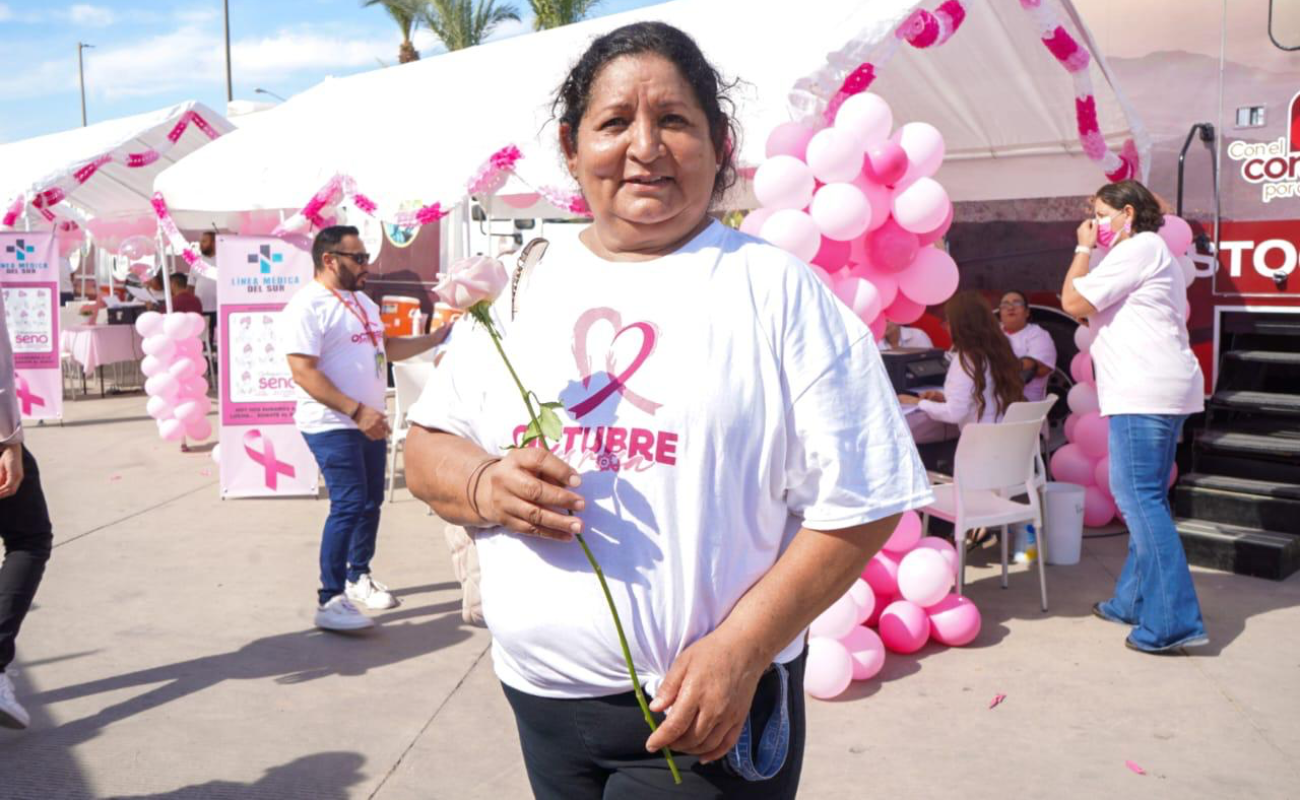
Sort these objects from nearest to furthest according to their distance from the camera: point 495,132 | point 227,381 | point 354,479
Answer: point 354,479 → point 495,132 → point 227,381

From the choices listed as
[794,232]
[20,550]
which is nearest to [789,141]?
[794,232]

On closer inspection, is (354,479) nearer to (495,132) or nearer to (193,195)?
(495,132)

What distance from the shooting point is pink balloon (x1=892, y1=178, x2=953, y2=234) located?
4.57 metres

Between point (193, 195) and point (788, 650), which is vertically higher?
point (193, 195)

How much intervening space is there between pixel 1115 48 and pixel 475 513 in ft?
22.2

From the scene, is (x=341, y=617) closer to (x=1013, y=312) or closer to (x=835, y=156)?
(x=835, y=156)

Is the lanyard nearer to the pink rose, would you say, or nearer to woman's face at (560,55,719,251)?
the pink rose

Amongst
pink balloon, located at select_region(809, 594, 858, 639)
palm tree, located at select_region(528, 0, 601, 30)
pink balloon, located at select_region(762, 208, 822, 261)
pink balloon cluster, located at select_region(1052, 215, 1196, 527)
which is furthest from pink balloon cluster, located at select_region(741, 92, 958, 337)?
palm tree, located at select_region(528, 0, 601, 30)

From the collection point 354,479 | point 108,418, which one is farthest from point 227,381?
point 108,418

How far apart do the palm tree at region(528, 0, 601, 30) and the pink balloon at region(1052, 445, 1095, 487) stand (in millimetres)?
18914

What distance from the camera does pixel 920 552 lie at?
14.9ft

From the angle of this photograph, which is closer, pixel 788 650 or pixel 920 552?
pixel 788 650

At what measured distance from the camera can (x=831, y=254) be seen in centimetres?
460

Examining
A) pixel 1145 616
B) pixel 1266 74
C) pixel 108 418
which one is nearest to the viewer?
pixel 1145 616
